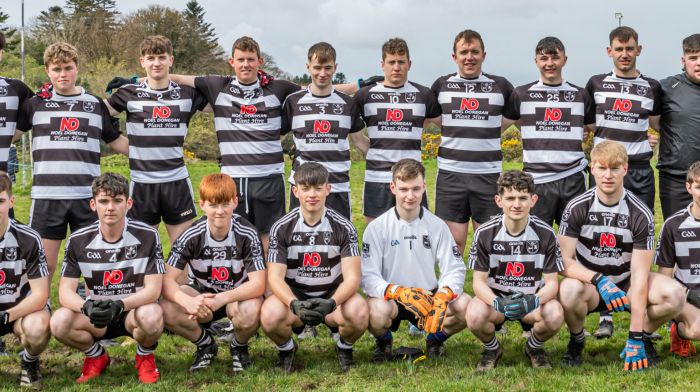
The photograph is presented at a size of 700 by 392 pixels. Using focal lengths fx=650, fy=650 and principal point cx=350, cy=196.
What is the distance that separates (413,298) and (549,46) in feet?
8.71

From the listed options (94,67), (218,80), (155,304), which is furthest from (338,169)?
(94,67)

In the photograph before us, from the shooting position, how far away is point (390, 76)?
18.8 ft

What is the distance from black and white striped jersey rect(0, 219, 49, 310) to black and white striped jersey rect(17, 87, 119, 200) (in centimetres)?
80

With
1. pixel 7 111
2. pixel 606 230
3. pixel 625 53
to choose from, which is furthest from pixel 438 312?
pixel 7 111

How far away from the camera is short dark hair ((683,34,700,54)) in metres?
5.49

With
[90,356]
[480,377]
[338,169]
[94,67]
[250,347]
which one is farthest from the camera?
[94,67]

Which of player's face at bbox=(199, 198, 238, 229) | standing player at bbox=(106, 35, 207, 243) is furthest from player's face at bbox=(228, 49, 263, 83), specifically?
player's face at bbox=(199, 198, 238, 229)

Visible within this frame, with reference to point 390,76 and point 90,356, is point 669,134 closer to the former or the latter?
point 390,76

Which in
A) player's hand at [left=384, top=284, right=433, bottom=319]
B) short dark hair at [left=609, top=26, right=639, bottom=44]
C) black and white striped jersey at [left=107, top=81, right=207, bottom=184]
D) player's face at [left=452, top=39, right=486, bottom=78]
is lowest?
player's hand at [left=384, top=284, right=433, bottom=319]

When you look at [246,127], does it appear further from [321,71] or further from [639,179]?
[639,179]

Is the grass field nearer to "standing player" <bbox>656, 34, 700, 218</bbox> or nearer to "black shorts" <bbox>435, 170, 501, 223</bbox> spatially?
"black shorts" <bbox>435, 170, 501, 223</bbox>

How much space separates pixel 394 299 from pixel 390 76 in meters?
2.22

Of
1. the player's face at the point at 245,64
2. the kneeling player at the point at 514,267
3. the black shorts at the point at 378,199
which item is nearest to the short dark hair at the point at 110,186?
the player's face at the point at 245,64

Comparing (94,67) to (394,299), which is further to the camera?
(94,67)
